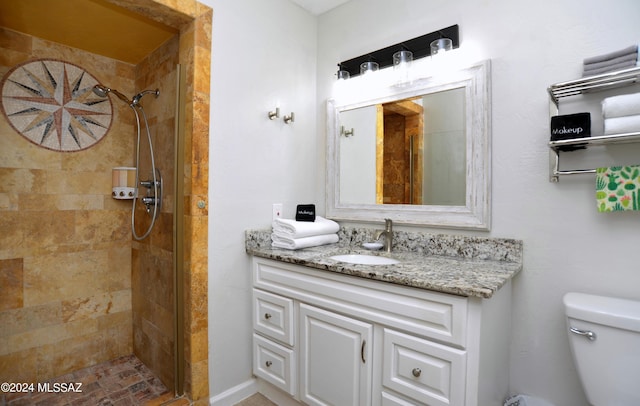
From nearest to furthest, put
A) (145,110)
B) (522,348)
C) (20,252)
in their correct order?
(522,348) < (20,252) < (145,110)

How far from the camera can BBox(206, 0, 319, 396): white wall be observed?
5.82 ft

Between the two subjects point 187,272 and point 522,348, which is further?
point 187,272

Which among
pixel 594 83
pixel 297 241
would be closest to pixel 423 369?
pixel 297 241

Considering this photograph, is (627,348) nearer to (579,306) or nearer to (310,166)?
(579,306)

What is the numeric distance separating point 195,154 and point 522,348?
6.25ft

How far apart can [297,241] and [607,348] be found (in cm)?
140

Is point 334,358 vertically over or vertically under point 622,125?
under

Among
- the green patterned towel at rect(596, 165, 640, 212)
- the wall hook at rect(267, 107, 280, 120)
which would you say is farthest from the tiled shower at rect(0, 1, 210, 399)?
the green patterned towel at rect(596, 165, 640, 212)

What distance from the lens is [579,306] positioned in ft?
4.00

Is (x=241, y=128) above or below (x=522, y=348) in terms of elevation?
above

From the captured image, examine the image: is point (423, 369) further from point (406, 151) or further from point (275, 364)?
point (406, 151)

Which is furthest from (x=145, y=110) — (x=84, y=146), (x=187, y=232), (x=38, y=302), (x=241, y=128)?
(x=38, y=302)

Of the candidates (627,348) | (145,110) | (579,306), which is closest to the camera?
(627,348)

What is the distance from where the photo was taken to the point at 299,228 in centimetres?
186
